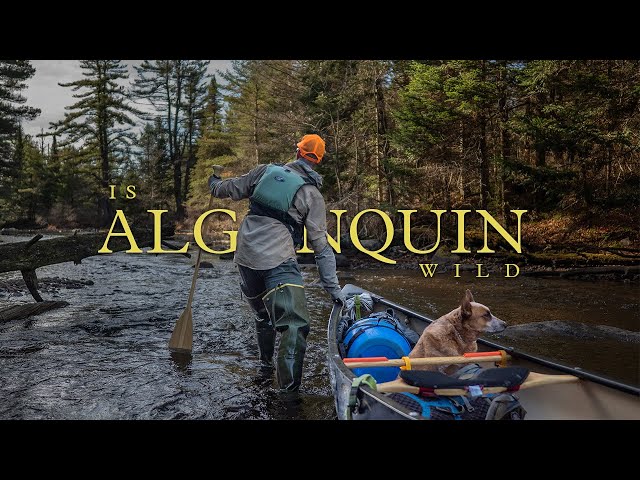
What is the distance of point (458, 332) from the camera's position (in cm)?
423

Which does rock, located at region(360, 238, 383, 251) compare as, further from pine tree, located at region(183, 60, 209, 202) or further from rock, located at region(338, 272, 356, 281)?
pine tree, located at region(183, 60, 209, 202)

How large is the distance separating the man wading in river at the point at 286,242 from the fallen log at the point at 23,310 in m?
5.38

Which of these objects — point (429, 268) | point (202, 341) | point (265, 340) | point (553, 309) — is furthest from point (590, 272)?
point (265, 340)

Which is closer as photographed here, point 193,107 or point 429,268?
point 429,268

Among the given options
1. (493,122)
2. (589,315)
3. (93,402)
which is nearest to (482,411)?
(93,402)

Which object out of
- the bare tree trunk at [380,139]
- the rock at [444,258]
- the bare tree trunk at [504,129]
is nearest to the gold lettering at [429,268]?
the rock at [444,258]

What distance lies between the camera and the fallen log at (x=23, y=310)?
27.5ft

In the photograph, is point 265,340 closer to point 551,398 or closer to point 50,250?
point 551,398

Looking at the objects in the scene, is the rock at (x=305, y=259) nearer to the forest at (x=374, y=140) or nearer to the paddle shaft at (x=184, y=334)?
the forest at (x=374, y=140)

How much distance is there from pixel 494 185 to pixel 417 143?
3.39m

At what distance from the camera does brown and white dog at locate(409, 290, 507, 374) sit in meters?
4.16

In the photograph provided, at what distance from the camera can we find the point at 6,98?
22.2 m

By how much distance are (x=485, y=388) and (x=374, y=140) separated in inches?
710

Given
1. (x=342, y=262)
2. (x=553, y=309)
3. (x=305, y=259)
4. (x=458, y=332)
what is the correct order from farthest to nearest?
(x=305, y=259), (x=342, y=262), (x=553, y=309), (x=458, y=332)
